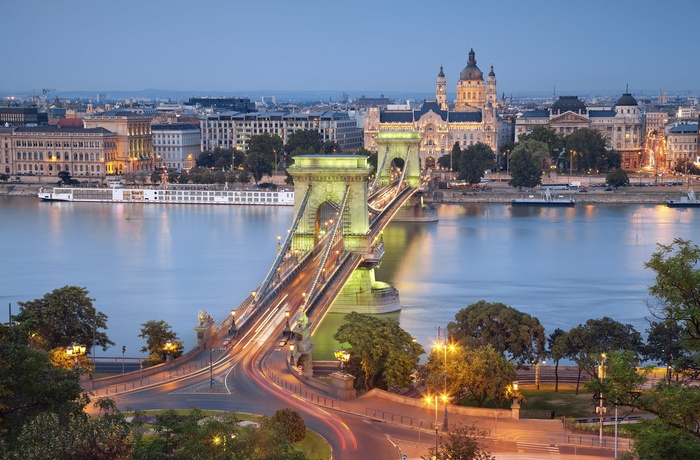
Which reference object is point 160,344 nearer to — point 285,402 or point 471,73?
point 285,402

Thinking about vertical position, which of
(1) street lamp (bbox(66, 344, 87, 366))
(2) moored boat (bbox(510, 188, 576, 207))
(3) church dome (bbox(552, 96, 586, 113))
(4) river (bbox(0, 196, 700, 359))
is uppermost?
(3) church dome (bbox(552, 96, 586, 113))

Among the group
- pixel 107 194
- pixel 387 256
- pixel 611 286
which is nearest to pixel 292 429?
pixel 611 286

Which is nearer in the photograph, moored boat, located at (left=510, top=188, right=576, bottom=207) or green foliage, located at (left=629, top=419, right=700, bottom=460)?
green foliage, located at (left=629, top=419, right=700, bottom=460)

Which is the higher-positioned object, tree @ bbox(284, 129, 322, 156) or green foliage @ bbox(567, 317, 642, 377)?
tree @ bbox(284, 129, 322, 156)

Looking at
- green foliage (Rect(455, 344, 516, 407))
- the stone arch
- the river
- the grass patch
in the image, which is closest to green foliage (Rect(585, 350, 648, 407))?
the grass patch

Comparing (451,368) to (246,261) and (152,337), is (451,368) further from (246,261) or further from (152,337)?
(246,261)

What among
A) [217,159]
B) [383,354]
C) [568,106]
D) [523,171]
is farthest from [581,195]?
[383,354]

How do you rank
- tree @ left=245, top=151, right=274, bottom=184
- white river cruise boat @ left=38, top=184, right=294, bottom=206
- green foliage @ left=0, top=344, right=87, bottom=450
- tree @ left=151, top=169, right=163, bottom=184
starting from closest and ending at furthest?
green foliage @ left=0, top=344, right=87, bottom=450, white river cruise boat @ left=38, top=184, right=294, bottom=206, tree @ left=245, top=151, right=274, bottom=184, tree @ left=151, top=169, right=163, bottom=184

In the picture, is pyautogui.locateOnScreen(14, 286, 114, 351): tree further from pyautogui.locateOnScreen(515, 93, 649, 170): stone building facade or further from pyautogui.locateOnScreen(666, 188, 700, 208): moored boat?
pyautogui.locateOnScreen(515, 93, 649, 170): stone building facade
